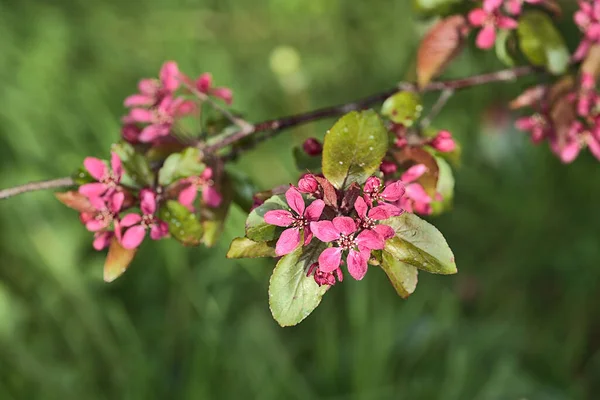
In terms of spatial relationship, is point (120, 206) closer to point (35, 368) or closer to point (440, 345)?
point (35, 368)

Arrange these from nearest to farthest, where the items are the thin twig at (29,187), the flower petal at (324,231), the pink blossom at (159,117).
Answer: the flower petal at (324,231), the thin twig at (29,187), the pink blossom at (159,117)

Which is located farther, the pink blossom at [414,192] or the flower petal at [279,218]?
the pink blossom at [414,192]

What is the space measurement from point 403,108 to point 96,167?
0.45 m

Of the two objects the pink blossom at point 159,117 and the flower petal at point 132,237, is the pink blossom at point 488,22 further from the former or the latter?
the flower petal at point 132,237

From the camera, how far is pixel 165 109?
95cm

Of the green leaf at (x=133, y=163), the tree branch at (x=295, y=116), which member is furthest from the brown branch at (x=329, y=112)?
the green leaf at (x=133, y=163)

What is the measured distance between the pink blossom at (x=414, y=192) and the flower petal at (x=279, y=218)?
0.17 meters

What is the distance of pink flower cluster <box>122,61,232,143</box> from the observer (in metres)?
0.94

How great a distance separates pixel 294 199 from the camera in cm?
69

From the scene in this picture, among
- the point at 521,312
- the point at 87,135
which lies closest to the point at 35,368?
the point at 87,135

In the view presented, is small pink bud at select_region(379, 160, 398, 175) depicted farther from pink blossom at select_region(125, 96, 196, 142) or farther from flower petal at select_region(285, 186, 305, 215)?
pink blossom at select_region(125, 96, 196, 142)

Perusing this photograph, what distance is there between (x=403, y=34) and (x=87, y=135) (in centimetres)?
123

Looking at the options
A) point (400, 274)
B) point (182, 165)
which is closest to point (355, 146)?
point (400, 274)

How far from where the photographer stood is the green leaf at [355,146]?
0.71 m
